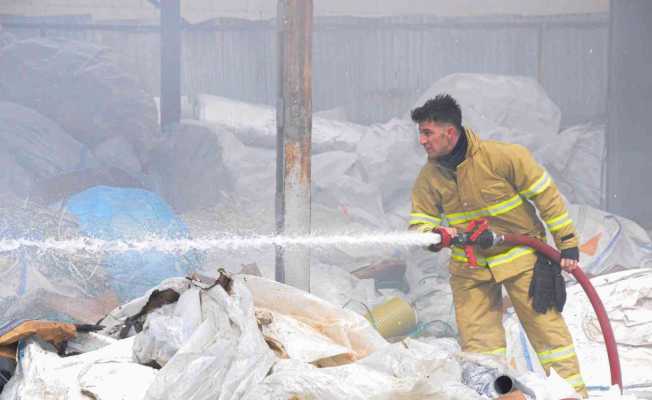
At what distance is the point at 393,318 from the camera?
584cm

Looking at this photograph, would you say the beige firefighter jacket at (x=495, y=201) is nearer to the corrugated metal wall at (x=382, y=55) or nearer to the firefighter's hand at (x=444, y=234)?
the firefighter's hand at (x=444, y=234)

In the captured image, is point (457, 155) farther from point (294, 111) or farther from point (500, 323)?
point (294, 111)

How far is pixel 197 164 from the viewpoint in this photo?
720cm

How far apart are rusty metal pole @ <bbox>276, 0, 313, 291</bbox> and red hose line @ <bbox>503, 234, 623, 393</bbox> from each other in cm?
122

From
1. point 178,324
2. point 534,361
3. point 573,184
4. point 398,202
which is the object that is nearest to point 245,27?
point 398,202

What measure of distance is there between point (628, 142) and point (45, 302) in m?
5.07

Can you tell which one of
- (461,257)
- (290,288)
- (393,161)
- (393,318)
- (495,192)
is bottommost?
(393,318)

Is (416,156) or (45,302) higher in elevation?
(416,156)

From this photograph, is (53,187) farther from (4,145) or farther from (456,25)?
(456,25)

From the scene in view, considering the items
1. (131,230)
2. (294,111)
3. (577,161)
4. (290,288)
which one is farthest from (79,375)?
(577,161)

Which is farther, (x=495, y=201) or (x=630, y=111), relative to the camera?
(x=630, y=111)

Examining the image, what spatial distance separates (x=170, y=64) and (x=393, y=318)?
2871 millimetres

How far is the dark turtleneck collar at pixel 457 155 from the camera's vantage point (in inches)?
187

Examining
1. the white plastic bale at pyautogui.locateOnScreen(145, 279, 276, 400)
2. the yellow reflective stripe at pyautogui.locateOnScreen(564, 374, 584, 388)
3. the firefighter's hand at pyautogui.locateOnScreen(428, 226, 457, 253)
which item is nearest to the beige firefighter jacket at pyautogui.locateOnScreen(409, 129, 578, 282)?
the firefighter's hand at pyautogui.locateOnScreen(428, 226, 457, 253)
